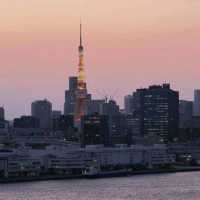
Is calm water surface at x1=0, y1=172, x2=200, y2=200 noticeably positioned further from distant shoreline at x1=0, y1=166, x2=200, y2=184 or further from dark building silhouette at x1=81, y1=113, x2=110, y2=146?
dark building silhouette at x1=81, y1=113, x2=110, y2=146

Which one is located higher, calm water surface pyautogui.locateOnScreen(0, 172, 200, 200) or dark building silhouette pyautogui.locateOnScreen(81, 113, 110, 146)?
dark building silhouette pyautogui.locateOnScreen(81, 113, 110, 146)

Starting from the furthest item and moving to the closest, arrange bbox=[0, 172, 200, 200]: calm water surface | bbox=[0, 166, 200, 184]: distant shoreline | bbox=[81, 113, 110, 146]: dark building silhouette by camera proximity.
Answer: bbox=[81, 113, 110, 146]: dark building silhouette, bbox=[0, 166, 200, 184]: distant shoreline, bbox=[0, 172, 200, 200]: calm water surface

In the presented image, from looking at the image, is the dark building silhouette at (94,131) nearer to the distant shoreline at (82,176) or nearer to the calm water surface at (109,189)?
the distant shoreline at (82,176)

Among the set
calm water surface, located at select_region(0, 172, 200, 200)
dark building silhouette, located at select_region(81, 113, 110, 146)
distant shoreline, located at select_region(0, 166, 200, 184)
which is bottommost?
calm water surface, located at select_region(0, 172, 200, 200)

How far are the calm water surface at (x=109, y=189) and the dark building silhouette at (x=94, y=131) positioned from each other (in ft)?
86.3

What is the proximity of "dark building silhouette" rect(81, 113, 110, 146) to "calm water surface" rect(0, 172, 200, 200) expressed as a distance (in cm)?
2630

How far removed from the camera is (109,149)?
72875 millimetres

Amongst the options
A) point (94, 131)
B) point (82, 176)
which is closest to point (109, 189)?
Result: point (82, 176)

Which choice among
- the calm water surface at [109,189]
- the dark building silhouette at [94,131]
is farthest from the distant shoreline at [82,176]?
the dark building silhouette at [94,131]

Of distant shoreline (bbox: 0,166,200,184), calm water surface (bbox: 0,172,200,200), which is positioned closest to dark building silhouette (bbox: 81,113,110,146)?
distant shoreline (bbox: 0,166,200,184)

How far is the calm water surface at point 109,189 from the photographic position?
46750 millimetres

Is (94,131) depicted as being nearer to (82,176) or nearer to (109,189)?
(82,176)

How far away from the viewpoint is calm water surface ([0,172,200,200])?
153ft

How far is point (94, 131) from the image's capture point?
89062 mm
